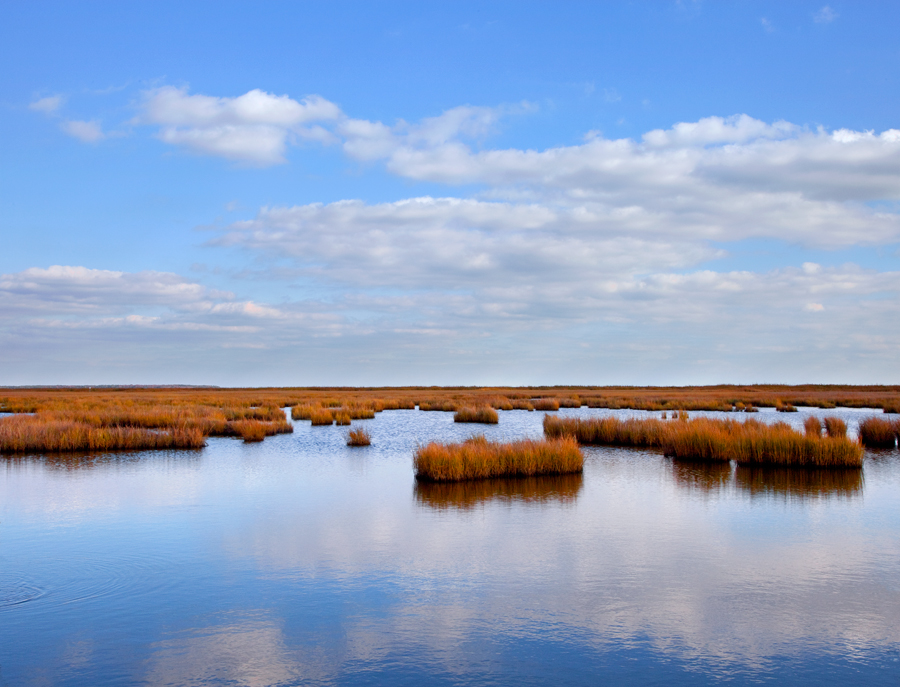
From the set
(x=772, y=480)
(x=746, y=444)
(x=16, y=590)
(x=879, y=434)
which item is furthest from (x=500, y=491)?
(x=879, y=434)

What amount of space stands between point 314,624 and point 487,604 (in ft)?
5.45

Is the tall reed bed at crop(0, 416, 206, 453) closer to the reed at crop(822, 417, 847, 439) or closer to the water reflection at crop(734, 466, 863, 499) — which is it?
the water reflection at crop(734, 466, 863, 499)

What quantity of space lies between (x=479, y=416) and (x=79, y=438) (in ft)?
56.7

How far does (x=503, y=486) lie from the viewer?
536 inches

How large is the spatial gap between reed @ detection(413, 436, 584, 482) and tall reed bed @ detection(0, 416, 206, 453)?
30.5 feet

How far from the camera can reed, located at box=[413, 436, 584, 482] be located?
46.8 ft

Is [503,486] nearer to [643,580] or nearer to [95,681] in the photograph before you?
[643,580]

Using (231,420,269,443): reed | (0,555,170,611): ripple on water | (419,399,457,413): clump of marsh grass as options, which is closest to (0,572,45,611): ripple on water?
(0,555,170,611): ripple on water

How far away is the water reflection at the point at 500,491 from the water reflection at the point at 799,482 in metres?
3.43

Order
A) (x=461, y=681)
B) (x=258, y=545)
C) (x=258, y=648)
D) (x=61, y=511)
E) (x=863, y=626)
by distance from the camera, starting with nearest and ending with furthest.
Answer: (x=461, y=681), (x=258, y=648), (x=863, y=626), (x=258, y=545), (x=61, y=511)

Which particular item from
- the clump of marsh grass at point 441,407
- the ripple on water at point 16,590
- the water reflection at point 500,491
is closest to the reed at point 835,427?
the water reflection at point 500,491

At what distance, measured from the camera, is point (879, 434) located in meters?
21.3

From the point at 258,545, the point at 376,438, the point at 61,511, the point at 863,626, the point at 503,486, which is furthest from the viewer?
the point at 376,438

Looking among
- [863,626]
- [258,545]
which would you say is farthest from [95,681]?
[863,626]
